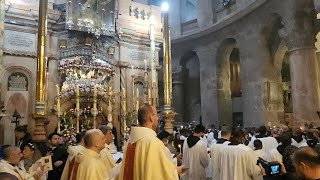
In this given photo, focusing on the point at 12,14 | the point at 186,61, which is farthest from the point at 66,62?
the point at 186,61

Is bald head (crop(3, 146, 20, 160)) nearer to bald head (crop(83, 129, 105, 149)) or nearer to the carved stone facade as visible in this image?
bald head (crop(83, 129, 105, 149))

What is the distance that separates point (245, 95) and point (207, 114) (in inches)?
140

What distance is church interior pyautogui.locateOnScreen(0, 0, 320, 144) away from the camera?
36.8 feet

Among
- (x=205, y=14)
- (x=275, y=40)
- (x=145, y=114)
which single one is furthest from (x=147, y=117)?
(x=205, y=14)

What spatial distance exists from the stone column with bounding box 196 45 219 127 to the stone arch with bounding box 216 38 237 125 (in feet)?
0.88

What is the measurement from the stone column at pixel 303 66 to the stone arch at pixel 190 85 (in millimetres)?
9384

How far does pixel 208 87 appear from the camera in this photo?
2072 cm

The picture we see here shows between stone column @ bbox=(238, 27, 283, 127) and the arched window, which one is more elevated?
the arched window

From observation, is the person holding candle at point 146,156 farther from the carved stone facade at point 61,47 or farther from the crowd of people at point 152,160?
the carved stone facade at point 61,47

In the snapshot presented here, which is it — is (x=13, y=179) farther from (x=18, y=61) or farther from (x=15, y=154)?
(x=18, y=61)

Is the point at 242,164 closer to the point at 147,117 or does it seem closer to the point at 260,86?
the point at 147,117

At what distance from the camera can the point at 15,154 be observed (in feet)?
12.6

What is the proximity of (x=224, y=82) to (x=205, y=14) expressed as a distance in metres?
4.85

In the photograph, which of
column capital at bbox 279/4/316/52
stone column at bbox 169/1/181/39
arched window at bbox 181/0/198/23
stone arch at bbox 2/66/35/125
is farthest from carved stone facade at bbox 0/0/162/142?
arched window at bbox 181/0/198/23
